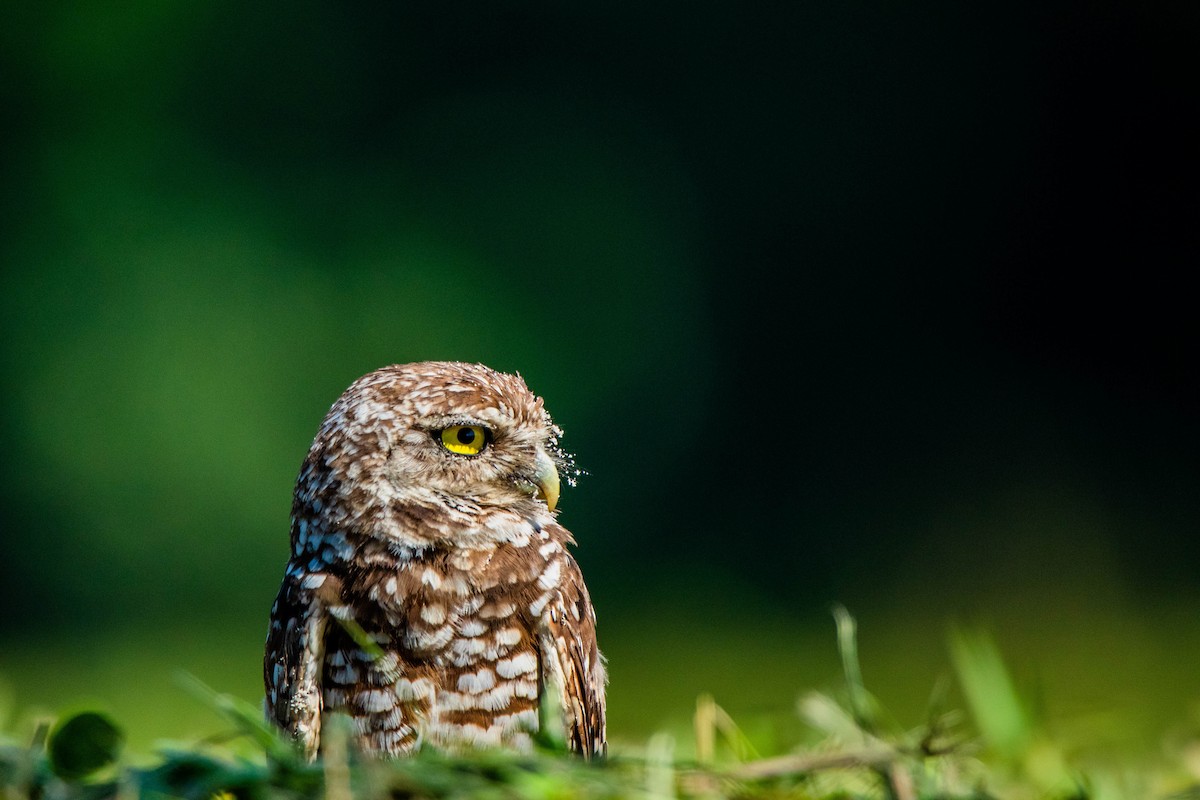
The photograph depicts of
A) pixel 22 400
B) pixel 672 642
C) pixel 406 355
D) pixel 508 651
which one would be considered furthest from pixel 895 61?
pixel 508 651

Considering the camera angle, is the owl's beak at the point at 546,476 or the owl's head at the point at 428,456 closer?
the owl's head at the point at 428,456

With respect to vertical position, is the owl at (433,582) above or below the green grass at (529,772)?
above

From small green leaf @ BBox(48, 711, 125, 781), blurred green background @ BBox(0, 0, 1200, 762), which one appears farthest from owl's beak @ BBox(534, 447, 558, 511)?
blurred green background @ BBox(0, 0, 1200, 762)

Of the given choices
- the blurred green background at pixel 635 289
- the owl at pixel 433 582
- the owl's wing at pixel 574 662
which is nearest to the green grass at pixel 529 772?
the owl at pixel 433 582

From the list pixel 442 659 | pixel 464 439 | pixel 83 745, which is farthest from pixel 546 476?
pixel 83 745

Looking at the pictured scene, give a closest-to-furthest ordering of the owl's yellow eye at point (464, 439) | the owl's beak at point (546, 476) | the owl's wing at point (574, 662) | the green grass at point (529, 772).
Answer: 1. the green grass at point (529, 772)
2. the owl's wing at point (574, 662)
3. the owl's yellow eye at point (464, 439)
4. the owl's beak at point (546, 476)

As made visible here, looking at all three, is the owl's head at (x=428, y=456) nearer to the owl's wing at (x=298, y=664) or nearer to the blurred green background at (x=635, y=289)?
the owl's wing at (x=298, y=664)

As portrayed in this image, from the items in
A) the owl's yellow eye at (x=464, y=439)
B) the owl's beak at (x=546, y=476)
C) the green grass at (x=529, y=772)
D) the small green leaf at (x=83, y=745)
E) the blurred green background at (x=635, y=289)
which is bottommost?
the green grass at (x=529, y=772)

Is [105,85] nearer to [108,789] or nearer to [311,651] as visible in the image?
[311,651]

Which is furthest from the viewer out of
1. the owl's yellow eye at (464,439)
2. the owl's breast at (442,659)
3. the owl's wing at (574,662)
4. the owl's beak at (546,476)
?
the owl's beak at (546,476)
